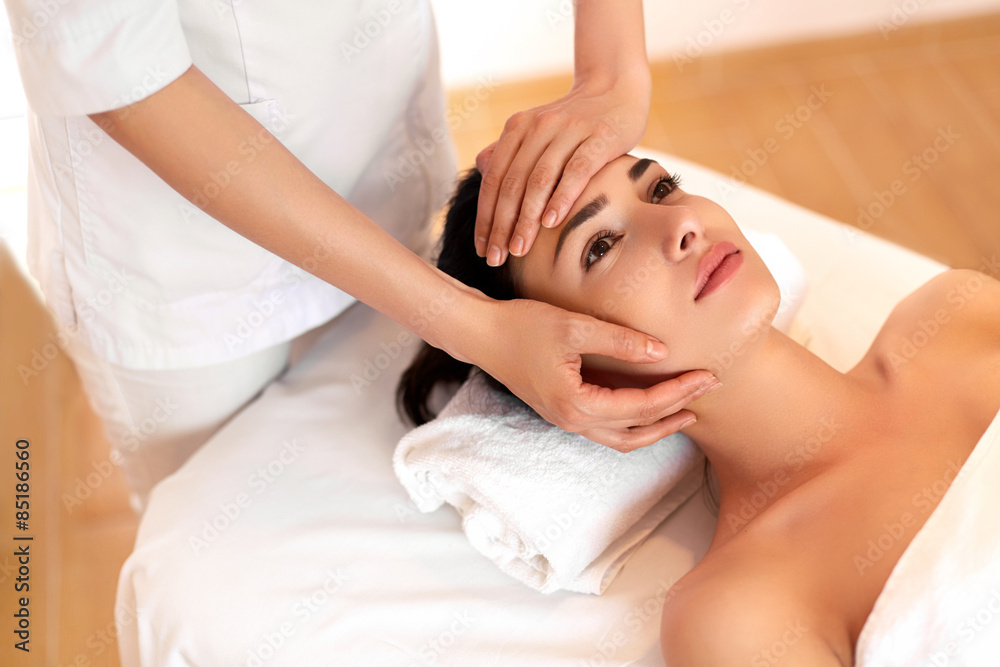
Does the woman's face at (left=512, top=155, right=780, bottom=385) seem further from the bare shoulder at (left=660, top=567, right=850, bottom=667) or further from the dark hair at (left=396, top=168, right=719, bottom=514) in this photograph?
the bare shoulder at (left=660, top=567, right=850, bottom=667)

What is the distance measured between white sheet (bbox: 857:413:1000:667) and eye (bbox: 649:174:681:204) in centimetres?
60

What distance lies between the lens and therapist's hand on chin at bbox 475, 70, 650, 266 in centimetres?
114

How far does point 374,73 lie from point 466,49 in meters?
2.02

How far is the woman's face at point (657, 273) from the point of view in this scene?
112cm

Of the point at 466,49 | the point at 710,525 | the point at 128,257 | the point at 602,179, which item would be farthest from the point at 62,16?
the point at 466,49

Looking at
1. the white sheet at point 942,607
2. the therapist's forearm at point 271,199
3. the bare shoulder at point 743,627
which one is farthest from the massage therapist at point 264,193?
the white sheet at point 942,607

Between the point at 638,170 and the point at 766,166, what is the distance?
6.56 feet

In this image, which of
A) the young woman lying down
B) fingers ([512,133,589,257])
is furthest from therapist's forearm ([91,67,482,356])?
the young woman lying down

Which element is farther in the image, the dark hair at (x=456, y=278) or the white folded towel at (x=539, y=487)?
the dark hair at (x=456, y=278)

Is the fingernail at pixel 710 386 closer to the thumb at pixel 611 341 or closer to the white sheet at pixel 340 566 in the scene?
the thumb at pixel 611 341

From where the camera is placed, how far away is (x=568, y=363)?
1032 millimetres

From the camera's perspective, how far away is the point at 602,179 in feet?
3.88

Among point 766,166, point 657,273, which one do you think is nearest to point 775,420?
point 657,273

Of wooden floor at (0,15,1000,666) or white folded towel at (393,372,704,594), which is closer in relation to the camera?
white folded towel at (393,372,704,594)
